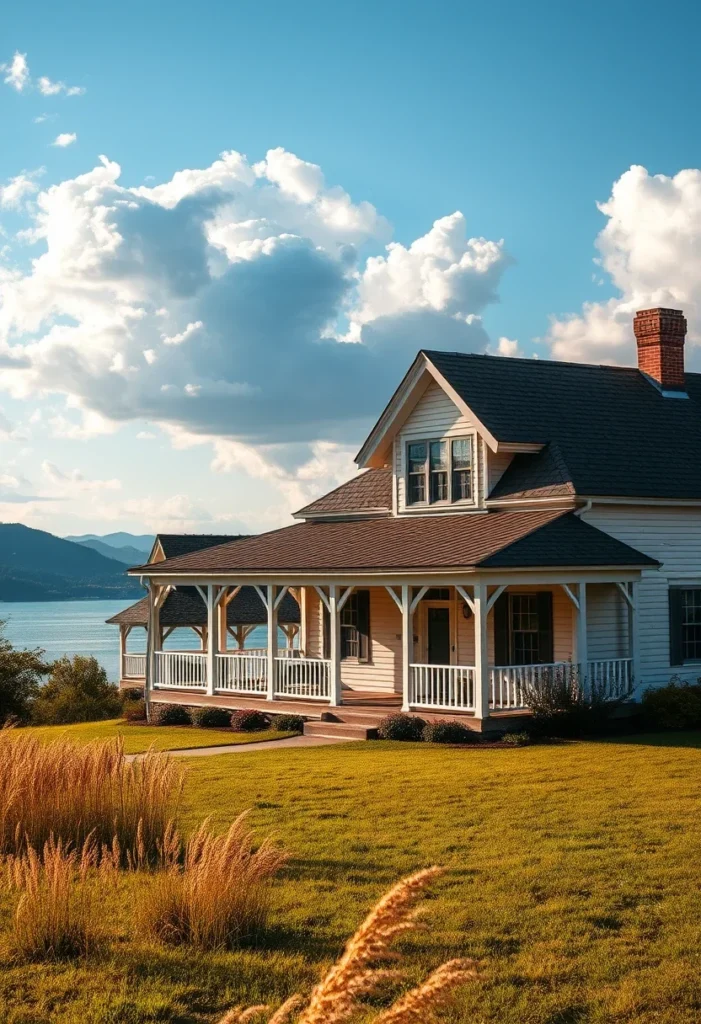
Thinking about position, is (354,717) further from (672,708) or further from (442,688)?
(672,708)

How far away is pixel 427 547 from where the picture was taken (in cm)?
2512

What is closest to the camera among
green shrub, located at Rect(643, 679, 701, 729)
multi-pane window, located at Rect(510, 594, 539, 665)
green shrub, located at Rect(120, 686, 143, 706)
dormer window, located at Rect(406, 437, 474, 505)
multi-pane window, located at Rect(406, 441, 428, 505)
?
green shrub, located at Rect(643, 679, 701, 729)

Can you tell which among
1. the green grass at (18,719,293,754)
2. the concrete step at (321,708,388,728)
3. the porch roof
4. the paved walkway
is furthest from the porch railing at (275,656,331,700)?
the porch roof

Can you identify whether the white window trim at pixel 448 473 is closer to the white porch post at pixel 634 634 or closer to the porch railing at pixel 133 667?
the white porch post at pixel 634 634

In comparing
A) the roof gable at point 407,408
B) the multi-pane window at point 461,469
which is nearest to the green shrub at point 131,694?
the roof gable at point 407,408

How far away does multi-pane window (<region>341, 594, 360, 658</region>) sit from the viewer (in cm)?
2980

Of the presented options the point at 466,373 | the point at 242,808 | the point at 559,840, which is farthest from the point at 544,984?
the point at 466,373

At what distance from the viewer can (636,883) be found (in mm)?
10953

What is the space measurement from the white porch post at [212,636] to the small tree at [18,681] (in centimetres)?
989

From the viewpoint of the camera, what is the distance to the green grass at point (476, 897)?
8117 millimetres

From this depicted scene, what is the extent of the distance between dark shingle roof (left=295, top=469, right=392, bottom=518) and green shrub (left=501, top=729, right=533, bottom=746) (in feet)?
30.6

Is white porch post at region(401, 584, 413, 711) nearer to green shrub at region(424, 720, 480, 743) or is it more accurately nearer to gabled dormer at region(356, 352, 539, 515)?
green shrub at region(424, 720, 480, 743)

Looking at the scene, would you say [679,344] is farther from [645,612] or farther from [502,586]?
[502,586]

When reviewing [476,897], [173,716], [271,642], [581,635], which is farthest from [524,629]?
[476,897]
